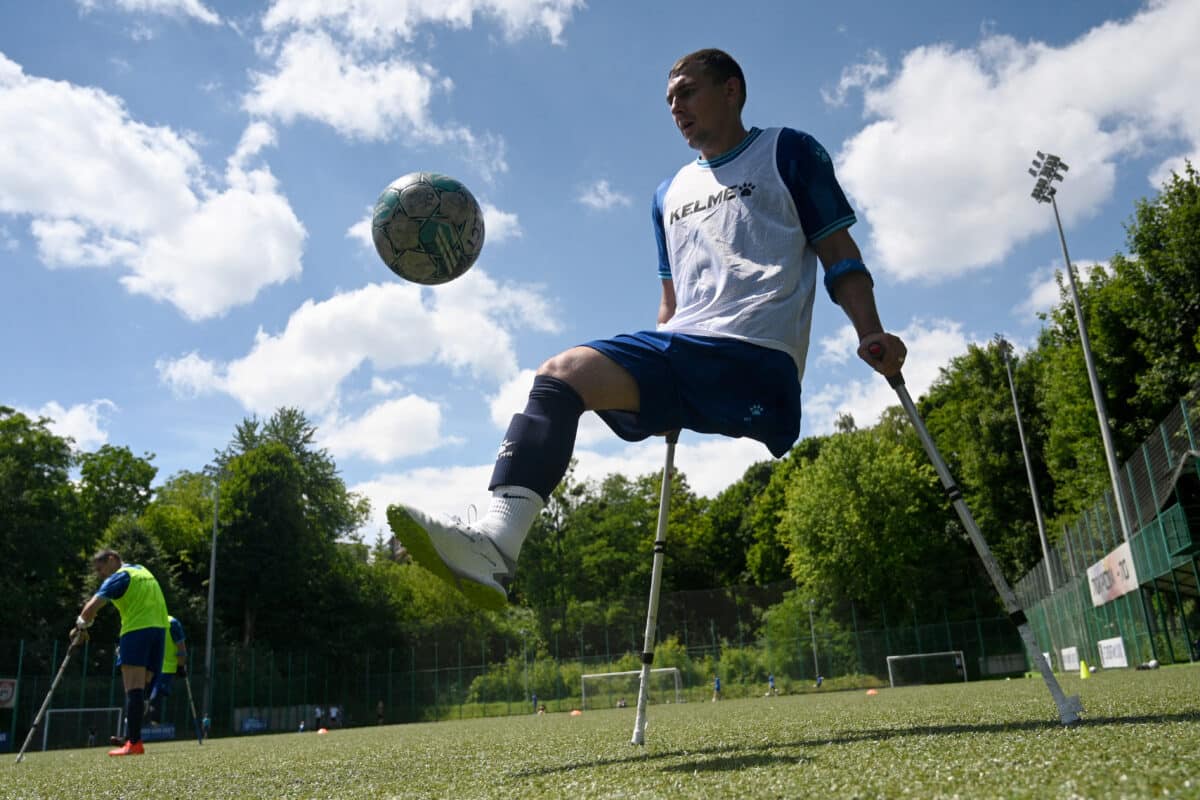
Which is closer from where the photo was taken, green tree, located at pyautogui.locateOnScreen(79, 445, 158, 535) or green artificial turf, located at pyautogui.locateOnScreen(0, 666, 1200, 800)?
green artificial turf, located at pyautogui.locateOnScreen(0, 666, 1200, 800)

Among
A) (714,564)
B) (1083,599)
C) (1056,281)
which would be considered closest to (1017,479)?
(1056,281)

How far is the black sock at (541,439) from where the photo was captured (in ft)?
9.32

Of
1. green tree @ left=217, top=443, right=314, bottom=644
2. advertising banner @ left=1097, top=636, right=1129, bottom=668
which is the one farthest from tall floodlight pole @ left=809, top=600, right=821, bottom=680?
green tree @ left=217, top=443, right=314, bottom=644

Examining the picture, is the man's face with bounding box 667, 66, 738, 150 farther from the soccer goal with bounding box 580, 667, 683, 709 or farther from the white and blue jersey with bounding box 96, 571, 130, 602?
the soccer goal with bounding box 580, 667, 683, 709

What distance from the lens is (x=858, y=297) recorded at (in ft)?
11.2

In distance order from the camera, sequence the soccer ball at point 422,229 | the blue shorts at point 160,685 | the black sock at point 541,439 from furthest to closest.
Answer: the blue shorts at point 160,685 → the soccer ball at point 422,229 → the black sock at point 541,439

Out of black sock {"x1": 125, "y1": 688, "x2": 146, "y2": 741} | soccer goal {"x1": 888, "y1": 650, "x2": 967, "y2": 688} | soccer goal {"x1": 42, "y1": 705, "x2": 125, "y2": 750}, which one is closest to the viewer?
black sock {"x1": 125, "y1": 688, "x2": 146, "y2": 741}

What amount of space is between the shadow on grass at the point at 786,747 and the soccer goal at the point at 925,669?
31057 millimetres

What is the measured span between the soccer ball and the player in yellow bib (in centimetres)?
516

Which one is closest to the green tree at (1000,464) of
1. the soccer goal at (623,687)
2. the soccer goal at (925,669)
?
the soccer goal at (925,669)

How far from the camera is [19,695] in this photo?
2545 centimetres

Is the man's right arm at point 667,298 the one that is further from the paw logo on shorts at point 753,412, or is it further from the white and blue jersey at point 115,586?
the white and blue jersey at point 115,586

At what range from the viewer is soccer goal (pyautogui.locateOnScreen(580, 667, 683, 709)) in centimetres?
2964

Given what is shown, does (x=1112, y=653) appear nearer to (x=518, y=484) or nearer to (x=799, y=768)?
(x=799, y=768)
